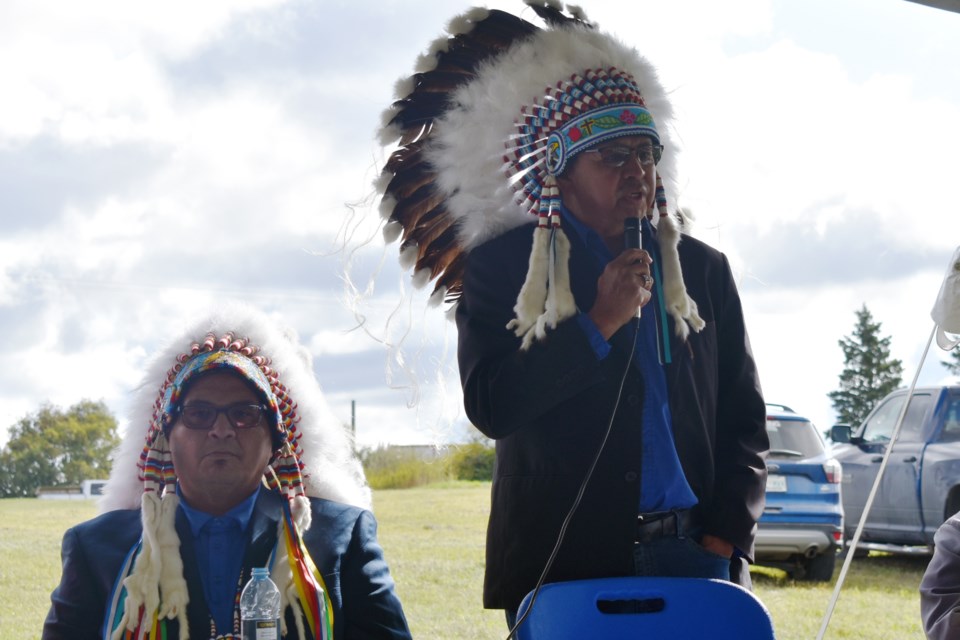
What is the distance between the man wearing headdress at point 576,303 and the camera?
197 centimetres

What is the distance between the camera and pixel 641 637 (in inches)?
71.9

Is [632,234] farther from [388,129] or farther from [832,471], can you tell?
[832,471]

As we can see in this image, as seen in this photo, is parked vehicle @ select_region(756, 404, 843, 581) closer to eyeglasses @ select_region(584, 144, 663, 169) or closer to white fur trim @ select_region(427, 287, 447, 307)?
white fur trim @ select_region(427, 287, 447, 307)

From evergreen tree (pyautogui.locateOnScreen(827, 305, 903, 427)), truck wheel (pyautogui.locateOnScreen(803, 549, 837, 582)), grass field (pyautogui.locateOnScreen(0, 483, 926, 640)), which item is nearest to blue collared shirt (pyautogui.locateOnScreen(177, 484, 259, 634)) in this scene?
grass field (pyautogui.locateOnScreen(0, 483, 926, 640))

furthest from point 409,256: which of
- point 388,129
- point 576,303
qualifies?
point 576,303

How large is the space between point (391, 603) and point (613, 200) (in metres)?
1.00

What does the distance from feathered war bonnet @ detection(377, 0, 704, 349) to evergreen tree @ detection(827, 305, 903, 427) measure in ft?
113

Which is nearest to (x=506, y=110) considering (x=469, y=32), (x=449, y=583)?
(x=469, y=32)

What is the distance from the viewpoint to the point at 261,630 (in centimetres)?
183

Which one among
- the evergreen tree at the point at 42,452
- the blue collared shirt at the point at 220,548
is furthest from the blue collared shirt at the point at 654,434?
the evergreen tree at the point at 42,452

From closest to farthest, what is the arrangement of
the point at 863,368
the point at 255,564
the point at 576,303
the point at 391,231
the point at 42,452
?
the point at 576,303, the point at 255,564, the point at 391,231, the point at 42,452, the point at 863,368

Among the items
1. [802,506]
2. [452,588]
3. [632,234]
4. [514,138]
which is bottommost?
[452,588]

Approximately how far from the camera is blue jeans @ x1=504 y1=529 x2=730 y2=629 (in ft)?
6.53

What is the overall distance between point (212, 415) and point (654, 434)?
0.95 m
